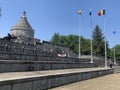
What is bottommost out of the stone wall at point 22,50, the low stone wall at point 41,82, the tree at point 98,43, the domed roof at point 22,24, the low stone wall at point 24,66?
the low stone wall at point 41,82

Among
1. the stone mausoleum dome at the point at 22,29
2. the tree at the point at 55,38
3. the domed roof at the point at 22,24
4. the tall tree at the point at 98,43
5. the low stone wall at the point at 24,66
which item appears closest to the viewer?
the low stone wall at the point at 24,66

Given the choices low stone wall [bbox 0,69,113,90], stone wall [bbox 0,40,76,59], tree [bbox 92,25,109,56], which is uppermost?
tree [bbox 92,25,109,56]

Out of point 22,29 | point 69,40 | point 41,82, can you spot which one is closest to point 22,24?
point 22,29

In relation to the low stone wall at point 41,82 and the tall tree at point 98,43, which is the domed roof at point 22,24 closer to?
the tall tree at point 98,43

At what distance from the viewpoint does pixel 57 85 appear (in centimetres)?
1222

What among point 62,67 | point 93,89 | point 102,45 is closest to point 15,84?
point 93,89

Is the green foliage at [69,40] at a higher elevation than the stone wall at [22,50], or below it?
higher

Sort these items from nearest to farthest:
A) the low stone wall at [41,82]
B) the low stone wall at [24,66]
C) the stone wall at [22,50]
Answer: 1. the low stone wall at [41,82]
2. the low stone wall at [24,66]
3. the stone wall at [22,50]

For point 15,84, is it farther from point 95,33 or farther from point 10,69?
point 95,33

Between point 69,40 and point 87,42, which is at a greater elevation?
point 69,40

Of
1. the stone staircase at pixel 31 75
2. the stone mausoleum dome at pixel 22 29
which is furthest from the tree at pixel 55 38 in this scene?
the stone staircase at pixel 31 75

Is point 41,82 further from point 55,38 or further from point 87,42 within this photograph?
point 55,38

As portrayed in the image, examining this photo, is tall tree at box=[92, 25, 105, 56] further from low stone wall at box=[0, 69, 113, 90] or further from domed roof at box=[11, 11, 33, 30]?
low stone wall at box=[0, 69, 113, 90]

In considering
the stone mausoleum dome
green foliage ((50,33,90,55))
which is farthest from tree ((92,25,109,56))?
the stone mausoleum dome
